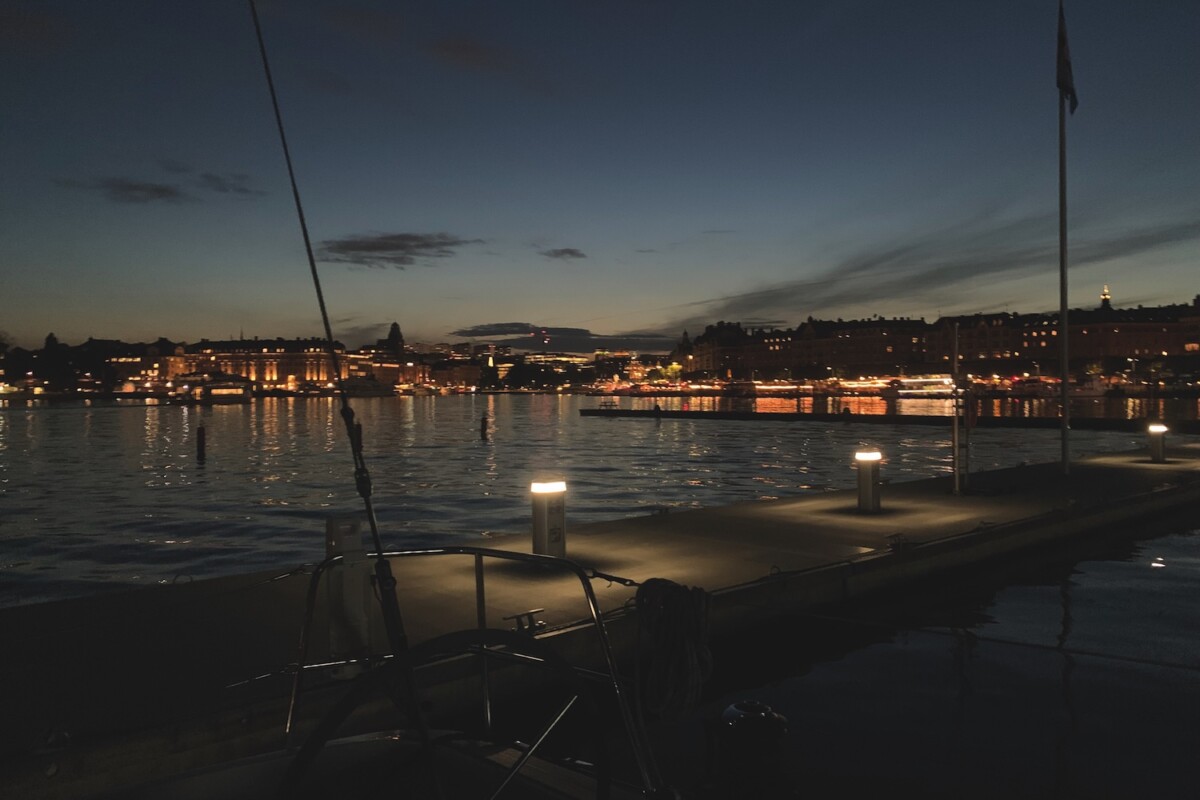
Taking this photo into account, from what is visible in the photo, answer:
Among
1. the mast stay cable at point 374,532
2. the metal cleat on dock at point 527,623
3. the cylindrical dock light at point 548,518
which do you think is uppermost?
the mast stay cable at point 374,532

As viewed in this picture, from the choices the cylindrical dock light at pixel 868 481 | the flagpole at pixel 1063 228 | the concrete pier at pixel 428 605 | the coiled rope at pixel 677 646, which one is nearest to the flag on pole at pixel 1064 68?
the flagpole at pixel 1063 228

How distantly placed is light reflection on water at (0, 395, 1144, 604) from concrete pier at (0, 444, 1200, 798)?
383cm

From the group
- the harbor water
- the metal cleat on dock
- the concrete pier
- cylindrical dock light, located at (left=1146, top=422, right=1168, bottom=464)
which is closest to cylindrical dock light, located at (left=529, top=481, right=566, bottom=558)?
the concrete pier

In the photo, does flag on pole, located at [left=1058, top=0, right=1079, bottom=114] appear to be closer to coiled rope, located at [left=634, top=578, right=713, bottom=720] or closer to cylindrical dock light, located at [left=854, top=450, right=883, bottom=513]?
cylindrical dock light, located at [left=854, top=450, right=883, bottom=513]

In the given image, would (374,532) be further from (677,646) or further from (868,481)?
(868,481)

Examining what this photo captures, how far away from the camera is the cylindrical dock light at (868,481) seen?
16.3 meters

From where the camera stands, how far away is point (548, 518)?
37.5 feet

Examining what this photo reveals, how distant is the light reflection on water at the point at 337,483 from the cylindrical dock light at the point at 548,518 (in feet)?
11.1

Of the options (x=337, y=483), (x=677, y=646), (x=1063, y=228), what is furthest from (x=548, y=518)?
(x=337, y=483)

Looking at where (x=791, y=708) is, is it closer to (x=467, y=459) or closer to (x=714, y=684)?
(x=714, y=684)

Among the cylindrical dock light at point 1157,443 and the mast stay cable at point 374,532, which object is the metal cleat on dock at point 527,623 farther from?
the cylindrical dock light at point 1157,443

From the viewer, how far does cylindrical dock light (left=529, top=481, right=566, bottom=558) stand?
11406 millimetres

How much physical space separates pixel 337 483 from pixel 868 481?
22265 mm

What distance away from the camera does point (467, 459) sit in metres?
44.2
